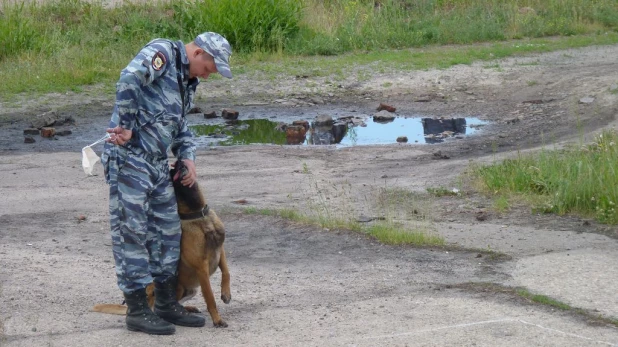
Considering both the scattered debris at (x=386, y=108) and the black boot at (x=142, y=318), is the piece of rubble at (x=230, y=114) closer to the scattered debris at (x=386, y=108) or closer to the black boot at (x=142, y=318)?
the scattered debris at (x=386, y=108)

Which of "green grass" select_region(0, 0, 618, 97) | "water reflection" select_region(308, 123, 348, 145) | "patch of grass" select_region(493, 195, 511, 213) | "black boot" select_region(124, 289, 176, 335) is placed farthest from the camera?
"green grass" select_region(0, 0, 618, 97)

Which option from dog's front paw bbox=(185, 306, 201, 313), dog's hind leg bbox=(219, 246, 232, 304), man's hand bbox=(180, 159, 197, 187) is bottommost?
dog's front paw bbox=(185, 306, 201, 313)

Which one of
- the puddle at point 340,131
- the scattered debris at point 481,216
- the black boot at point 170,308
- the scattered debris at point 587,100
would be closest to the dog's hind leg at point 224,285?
the black boot at point 170,308

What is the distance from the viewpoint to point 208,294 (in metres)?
6.07

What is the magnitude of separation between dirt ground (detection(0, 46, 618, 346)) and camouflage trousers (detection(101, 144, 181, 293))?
0.42m

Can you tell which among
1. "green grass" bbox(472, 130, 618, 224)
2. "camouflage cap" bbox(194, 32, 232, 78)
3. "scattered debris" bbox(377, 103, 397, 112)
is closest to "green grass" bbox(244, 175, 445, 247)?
"green grass" bbox(472, 130, 618, 224)

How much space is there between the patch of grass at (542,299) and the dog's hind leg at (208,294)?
204cm

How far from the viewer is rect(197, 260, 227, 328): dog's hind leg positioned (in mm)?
6035

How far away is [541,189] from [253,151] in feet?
14.4

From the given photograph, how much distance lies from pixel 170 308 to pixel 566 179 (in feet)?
15.0

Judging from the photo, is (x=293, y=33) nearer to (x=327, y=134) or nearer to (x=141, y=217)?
(x=327, y=134)

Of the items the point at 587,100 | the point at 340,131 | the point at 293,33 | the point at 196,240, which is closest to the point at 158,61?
the point at 196,240

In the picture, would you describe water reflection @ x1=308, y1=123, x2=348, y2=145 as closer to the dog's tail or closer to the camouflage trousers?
the dog's tail

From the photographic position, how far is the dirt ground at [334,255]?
607cm
